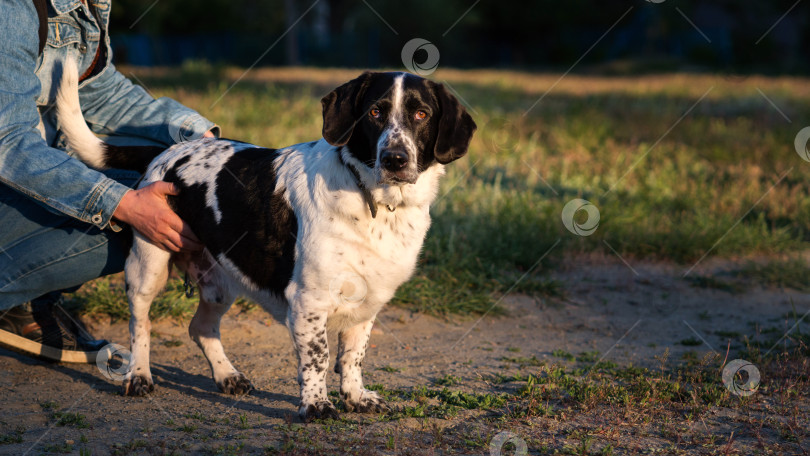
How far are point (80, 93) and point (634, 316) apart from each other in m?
3.56

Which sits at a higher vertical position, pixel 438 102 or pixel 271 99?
pixel 271 99

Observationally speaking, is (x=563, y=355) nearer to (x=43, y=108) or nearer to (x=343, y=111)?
(x=343, y=111)

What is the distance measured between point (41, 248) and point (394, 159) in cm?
181

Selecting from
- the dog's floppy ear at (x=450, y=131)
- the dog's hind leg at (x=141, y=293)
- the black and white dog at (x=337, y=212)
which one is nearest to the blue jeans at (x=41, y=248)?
the dog's hind leg at (x=141, y=293)

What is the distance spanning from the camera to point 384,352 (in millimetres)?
4164

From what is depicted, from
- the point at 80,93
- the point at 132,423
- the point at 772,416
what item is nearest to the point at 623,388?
the point at 772,416

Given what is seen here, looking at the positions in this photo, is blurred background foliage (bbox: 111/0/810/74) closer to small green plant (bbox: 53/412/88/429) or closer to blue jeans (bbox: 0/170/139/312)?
blue jeans (bbox: 0/170/139/312)

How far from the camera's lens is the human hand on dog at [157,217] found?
3.28 m

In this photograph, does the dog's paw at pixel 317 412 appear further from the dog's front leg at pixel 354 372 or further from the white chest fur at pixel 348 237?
the white chest fur at pixel 348 237

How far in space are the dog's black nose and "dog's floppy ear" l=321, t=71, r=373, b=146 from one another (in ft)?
0.81

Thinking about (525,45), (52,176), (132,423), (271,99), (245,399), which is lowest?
(132,423)

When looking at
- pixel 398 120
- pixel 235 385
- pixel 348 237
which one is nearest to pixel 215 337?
pixel 235 385

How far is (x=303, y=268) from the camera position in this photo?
9.89ft

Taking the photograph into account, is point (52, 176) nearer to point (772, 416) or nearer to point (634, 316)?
point (772, 416)
